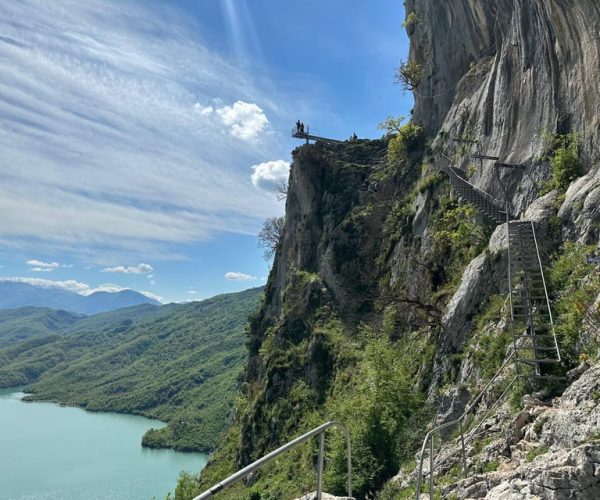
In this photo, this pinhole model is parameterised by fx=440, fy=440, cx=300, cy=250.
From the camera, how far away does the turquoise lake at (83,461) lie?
252 ft

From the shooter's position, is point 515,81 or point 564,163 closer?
point 564,163

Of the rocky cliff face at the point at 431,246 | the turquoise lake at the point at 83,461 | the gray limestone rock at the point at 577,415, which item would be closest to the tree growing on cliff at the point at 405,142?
the rocky cliff face at the point at 431,246

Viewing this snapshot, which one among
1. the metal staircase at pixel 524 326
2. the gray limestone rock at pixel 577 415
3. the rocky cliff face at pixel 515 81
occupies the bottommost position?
the gray limestone rock at pixel 577 415

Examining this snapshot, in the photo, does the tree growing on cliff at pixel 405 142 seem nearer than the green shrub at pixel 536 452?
No

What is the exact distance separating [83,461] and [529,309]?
350 ft

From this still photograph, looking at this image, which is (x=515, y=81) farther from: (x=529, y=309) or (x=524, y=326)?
(x=524, y=326)

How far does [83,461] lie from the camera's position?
93.9 m

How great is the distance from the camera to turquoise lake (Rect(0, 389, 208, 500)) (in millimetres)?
76750

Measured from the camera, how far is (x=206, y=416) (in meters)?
123

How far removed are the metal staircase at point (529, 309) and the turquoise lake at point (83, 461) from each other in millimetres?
78530

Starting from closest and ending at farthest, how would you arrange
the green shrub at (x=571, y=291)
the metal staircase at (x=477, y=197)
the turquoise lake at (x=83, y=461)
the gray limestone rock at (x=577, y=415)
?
the gray limestone rock at (x=577, y=415) → the green shrub at (x=571, y=291) → the metal staircase at (x=477, y=197) → the turquoise lake at (x=83, y=461)

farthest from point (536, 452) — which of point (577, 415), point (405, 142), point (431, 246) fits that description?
point (405, 142)

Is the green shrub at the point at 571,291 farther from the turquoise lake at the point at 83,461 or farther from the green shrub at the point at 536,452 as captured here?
the turquoise lake at the point at 83,461

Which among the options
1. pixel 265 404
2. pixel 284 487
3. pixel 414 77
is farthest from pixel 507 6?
pixel 265 404
